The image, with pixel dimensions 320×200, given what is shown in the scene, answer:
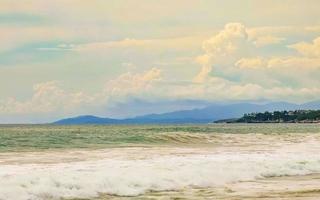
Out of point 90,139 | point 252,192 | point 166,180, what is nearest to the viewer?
point 252,192

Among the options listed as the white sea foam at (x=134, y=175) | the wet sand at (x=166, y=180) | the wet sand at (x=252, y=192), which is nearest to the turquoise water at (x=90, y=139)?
the wet sand at (x=166, y=180)

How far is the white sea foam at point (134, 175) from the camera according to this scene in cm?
1603

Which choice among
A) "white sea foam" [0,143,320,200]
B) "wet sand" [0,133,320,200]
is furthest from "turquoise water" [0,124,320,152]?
"white sea foam" [0,143,320,200]

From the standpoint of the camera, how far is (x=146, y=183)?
18.0 metres

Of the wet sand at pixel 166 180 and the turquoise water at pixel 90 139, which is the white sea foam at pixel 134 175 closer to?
the wet sand at pixel 166 180

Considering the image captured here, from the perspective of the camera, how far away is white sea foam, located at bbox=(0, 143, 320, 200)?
16.0 metres

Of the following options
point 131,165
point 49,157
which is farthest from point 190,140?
point 131,165

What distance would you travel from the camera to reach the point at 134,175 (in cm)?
1872

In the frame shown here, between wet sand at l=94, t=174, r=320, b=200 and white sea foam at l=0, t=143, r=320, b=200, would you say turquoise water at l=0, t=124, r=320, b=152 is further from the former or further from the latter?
wet sand at l=94, t=174, r=320, b=200

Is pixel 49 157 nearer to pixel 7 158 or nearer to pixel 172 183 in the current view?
pixel 7 158

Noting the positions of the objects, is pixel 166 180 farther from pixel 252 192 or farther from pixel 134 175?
pixel 252 192

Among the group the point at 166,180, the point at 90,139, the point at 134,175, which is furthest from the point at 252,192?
the point at 90,139

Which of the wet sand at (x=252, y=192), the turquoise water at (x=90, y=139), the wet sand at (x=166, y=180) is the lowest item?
the wet sand at (x=252, y=192)

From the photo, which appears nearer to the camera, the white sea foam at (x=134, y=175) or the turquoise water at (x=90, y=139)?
the white sea foam at (x=134, y=175)
